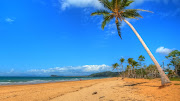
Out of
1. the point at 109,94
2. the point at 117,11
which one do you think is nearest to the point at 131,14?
the point at 117,11

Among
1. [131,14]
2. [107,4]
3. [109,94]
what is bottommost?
[109,94]

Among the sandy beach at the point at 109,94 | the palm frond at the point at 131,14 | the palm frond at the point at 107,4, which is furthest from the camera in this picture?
the palm frond at the point at 107,4

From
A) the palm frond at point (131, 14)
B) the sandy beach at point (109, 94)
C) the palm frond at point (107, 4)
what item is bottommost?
the sandy beach at point (109, 94)

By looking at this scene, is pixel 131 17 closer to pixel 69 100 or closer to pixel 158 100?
pixel 158 100

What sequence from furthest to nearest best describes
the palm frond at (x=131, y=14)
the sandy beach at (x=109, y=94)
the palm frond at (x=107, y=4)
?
the palm frond at (x=107, y=4)
the palm frond at (x=131, y=14)
the sandy beach at (x=109, y=94)

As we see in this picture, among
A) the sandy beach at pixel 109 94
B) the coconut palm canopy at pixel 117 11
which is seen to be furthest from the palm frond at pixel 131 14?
the sandy beach at pixel 109 94

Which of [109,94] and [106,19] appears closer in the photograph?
[109,94]

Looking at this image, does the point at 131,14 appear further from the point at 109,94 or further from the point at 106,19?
the point at 109,94

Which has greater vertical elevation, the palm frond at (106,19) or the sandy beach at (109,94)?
the palm frond at (106,19)

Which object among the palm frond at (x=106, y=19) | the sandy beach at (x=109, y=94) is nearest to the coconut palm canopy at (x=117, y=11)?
the palm frond at (x=106, y=19)

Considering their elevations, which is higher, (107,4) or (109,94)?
(107,4)

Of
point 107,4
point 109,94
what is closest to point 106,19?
point 107,4

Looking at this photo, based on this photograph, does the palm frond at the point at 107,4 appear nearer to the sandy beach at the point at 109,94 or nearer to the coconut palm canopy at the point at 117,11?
the coconut palm canopy at the point at 117,11

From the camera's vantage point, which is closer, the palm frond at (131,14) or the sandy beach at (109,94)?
the sandy beach at (109,94)
